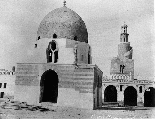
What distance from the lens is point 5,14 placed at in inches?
599

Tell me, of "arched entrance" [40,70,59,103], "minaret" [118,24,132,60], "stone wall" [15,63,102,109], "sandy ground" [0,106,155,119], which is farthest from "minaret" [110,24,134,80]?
"sandy ground" [0,106,155,119]

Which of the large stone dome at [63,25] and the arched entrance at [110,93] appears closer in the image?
the large stone dome at [63,25]

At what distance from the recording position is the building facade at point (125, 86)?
3309 cm

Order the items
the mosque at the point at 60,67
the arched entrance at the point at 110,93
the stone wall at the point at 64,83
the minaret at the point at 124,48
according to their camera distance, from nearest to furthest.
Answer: the stone wall at the point at 64,83 < the mosque at the point at 60,67 < the arched entrance at the point at 110,93 < the minaret at the point at 124,48

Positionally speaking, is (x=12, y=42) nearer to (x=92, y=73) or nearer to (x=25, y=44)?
(x=25, y=44)

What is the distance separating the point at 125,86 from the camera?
34.7 metres

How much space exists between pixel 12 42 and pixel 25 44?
1.64 metres

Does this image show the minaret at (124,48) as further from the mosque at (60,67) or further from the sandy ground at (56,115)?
the sandy ground at (56,115)

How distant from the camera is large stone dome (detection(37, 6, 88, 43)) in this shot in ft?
60.4

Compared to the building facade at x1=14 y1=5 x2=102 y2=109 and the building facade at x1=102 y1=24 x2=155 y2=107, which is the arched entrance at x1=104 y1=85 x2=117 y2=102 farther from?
the building facade at x1=14 y1=5 x2=102 y2=109

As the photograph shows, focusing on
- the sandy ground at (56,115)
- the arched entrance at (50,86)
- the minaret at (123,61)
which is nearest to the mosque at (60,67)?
the arched entrance at (50,86)

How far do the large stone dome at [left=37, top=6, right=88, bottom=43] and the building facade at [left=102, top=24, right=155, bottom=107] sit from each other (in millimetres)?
11940

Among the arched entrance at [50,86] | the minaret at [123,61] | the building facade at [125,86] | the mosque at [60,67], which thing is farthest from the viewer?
the minaret at [123,61]

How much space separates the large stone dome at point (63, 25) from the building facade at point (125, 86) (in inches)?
470
